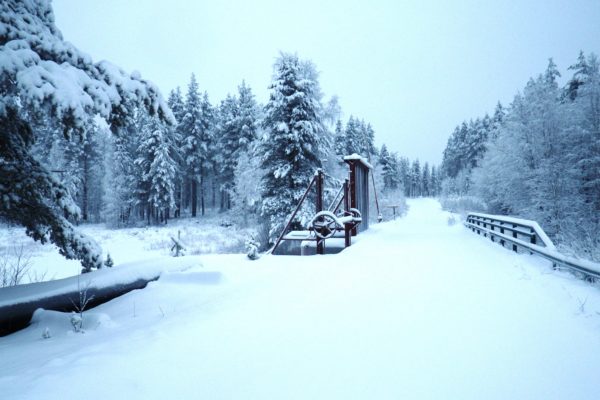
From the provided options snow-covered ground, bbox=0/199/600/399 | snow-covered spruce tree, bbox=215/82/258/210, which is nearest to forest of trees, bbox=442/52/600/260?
snow-covered ground, bbox=0/199/600/399

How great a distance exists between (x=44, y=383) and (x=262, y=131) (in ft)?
50.7

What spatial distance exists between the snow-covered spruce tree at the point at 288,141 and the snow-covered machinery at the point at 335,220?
2.71 m

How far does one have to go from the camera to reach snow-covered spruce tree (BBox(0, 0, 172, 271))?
3.02m

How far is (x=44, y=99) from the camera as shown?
301 cm

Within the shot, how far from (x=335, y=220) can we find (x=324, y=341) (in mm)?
6026

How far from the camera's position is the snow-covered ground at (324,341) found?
6.99 ft

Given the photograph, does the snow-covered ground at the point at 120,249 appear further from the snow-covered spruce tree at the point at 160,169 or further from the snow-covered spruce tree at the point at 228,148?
the snow-covered spruce tree at the point at 228,148

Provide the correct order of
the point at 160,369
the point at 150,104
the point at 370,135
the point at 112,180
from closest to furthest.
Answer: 1. the point at 160,369
2. the point at 150,104
3. the point at 112,180
4. the point at 370,135

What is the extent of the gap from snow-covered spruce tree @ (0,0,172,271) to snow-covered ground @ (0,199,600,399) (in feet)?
5.00

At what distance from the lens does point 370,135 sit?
58188 millimetres

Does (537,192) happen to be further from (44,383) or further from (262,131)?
(44,383)

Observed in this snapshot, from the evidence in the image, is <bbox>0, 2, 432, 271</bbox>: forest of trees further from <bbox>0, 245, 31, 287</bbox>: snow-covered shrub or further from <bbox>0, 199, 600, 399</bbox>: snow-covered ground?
<bbox>0, 199, 600, 399</bbox>: snow-covered ground

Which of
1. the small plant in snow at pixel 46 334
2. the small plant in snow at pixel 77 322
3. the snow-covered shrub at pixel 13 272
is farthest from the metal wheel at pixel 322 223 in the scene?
the small plant in snow at pixel 46 334

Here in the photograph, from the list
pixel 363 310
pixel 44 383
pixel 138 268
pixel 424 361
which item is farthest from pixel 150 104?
pixel 424 361
